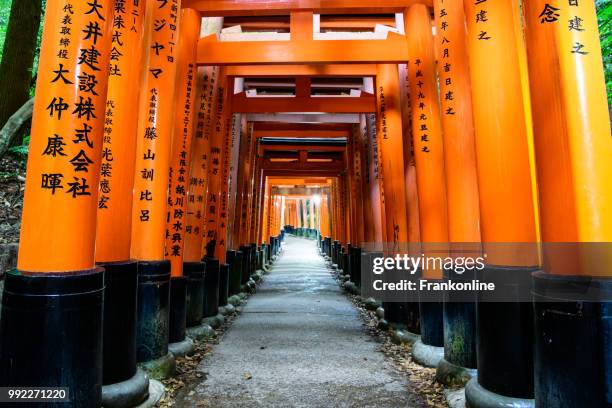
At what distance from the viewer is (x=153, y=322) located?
3.88 metres

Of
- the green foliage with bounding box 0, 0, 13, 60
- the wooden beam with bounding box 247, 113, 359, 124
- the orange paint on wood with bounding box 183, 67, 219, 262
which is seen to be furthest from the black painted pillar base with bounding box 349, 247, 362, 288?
the green foliage with bounding box 0, 0, 13, 60

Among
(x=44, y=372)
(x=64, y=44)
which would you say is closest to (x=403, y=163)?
(x=64, y=44)

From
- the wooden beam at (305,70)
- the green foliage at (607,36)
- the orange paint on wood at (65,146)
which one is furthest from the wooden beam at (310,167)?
the orange paint on wood at (65,146)

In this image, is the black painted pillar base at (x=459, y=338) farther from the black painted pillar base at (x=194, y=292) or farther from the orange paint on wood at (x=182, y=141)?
the black painted pillar base at (x=194, y=292)

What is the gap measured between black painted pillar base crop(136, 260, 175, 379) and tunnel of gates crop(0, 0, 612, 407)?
19 mm

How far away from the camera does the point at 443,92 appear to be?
13.1ft

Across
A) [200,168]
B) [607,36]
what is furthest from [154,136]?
[607,36]

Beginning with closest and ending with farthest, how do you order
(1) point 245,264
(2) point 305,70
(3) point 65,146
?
(3) point 65,146
(2) point 305,70
(1) point 245,264

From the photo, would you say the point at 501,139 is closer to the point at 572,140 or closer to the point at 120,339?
the point at 572,140

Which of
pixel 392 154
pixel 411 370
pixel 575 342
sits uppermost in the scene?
pixel 392 154

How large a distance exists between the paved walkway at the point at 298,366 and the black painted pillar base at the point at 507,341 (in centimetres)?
98

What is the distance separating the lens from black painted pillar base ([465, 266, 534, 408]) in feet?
8.71

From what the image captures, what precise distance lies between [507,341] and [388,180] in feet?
11.9

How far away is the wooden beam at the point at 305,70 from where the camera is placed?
6.79 metres
